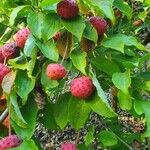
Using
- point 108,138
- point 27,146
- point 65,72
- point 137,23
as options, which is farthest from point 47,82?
point 137,23

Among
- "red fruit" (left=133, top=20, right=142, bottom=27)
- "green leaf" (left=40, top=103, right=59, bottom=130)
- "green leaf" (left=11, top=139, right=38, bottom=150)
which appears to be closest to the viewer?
"green leaf" (left=11, top=139, right=38, bottom=150)

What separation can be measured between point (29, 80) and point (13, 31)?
19 cm

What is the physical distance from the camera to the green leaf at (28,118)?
112cm

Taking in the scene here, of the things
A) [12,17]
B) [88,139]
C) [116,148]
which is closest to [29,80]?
[12,17]

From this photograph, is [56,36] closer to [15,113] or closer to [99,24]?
[99,24]

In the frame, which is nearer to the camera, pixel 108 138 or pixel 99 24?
pixel 99 24

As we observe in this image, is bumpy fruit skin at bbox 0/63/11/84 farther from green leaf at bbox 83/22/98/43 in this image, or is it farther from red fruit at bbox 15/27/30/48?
green leaf at bbox 83/22/98/43

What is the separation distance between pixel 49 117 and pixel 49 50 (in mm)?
261

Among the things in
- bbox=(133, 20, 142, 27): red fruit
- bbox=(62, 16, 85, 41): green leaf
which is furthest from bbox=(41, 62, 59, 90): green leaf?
bbox=(133, 20, 142, 27): red fruit

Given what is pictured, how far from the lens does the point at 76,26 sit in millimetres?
1112

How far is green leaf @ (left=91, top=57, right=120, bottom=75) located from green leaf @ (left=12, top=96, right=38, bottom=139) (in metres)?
0.18

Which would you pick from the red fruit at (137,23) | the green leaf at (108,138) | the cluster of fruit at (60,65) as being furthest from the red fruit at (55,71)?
the red fruit at (137,23)

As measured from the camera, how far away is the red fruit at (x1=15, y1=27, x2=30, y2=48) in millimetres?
1132

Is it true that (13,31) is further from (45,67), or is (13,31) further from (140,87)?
(140,87)
